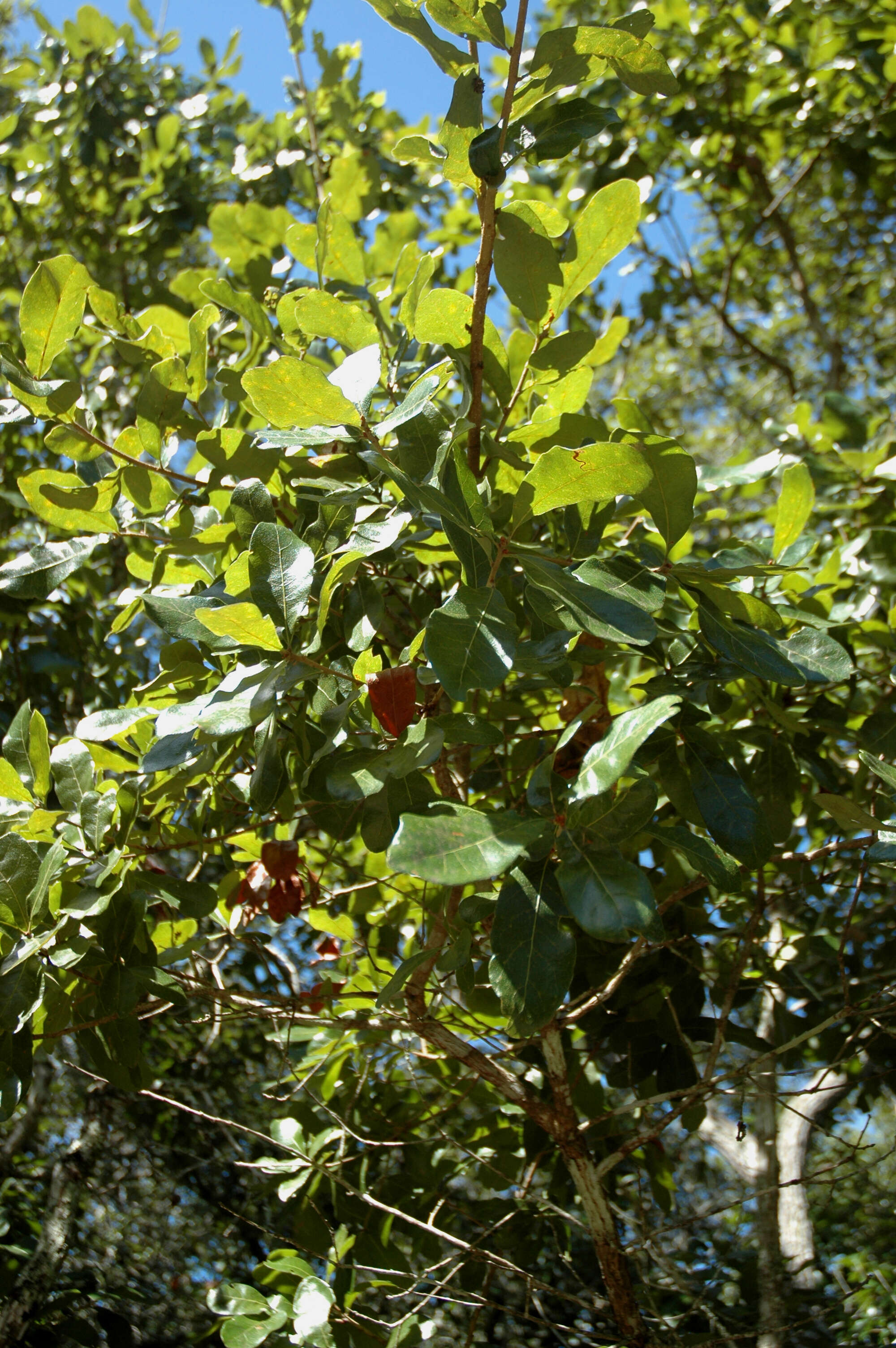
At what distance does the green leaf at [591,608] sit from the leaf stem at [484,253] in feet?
0.57

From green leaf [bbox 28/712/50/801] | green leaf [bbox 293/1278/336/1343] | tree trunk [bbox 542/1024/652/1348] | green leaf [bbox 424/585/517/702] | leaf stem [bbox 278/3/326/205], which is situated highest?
leaf stem [bbox 278/3/326/205]

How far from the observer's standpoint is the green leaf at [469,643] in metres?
0.78

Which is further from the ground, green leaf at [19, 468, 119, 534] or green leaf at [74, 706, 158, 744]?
green leaf at [19, 468, 119, 534]

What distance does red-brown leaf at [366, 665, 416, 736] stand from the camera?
0.91 metres

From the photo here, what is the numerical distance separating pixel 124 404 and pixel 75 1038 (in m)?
2.11

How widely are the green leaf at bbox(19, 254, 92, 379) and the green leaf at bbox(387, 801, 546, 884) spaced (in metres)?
0.74

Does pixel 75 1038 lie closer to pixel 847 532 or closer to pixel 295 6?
pixel 847 532

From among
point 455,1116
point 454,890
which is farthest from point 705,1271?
point 454,890

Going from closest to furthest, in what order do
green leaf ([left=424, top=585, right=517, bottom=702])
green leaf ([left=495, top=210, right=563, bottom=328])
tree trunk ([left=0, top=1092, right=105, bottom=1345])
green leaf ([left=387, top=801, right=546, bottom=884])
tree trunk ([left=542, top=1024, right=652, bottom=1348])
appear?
Result: green leaf ([left=387, top=801, right=546, bottom=884]) → green leaf ([left=424, top=585, right=517, bottom=702]) → green leaf ([left=495, top=210, right=563, bottom=328]) → tree trunk ([left=542, top=1024, right=652, bottom=1348]) → tree trunk ([left=0, top=1092, right=105, bottom=1345])

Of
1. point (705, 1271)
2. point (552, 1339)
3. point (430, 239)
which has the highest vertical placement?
point (430, 239)

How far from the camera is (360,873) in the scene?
5.16 ft

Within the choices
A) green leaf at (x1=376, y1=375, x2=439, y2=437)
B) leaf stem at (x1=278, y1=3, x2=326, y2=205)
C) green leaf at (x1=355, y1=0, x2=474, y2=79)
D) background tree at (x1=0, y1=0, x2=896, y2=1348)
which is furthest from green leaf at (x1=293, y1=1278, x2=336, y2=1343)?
leaf stem at (x1=278, y1=3, x2=326, y2=205)

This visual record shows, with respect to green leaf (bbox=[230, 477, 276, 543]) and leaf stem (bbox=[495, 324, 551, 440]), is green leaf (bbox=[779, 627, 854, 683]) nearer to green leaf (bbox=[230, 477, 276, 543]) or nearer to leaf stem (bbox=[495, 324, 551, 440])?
leaf stem (bbox=[495, 324, 551, 440])

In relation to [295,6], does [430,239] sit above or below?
above
